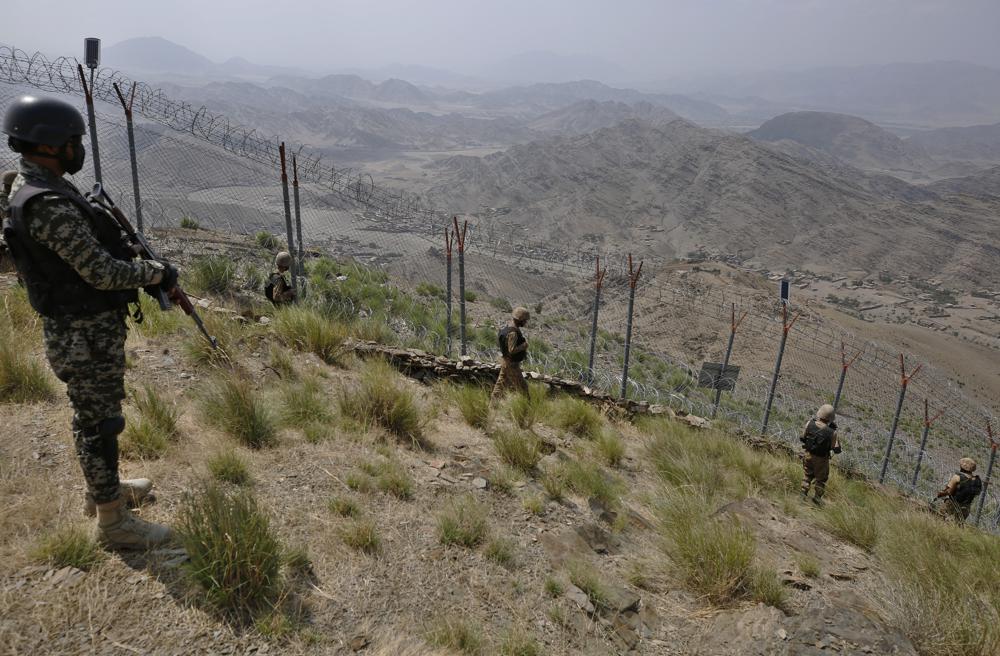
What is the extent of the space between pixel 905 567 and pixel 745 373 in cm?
2051

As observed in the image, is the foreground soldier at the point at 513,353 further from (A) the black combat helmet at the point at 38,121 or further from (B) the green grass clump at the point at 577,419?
(A) the black combat helmet at the point at 38,121

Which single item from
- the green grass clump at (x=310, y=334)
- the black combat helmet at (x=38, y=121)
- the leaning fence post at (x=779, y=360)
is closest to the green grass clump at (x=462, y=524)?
the black combat helmet at (x=38, y=121)

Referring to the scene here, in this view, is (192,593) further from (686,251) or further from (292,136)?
(292,136)

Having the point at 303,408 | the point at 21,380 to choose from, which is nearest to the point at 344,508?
the point at 303,408

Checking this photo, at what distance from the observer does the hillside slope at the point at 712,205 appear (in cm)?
6612

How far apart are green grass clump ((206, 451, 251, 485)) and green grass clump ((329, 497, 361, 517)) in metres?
0.67

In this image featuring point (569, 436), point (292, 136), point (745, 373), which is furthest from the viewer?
point (292, 136)

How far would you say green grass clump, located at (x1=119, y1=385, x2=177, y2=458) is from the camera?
415 cm

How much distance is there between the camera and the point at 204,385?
5.30m

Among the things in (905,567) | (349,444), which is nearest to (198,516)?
(349,444)

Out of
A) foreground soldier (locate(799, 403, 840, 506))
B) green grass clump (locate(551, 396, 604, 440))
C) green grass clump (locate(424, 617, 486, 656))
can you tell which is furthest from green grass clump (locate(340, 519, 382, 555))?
foreground soldier (locate(799, 403, 840, 506))

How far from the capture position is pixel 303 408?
17.3 feet

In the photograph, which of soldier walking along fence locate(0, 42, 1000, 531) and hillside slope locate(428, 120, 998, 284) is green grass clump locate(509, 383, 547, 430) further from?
hillside slope locate(428, 120, 998, 284)

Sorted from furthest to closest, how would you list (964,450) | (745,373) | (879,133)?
(879,133), (745,373), (964,450)
